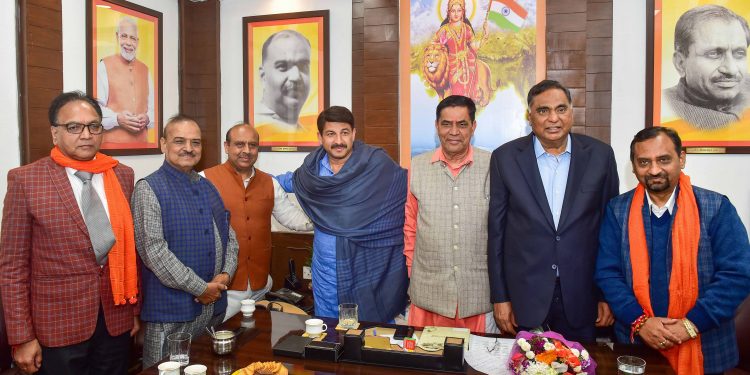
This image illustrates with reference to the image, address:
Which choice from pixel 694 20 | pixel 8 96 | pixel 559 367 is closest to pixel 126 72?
pixel 8 96

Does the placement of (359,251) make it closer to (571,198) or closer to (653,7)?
(571,198)

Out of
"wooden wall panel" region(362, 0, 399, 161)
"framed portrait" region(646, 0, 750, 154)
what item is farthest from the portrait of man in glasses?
"framed portrait" region(646, 0, 750, 154)

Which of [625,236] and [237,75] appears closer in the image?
[625,236]

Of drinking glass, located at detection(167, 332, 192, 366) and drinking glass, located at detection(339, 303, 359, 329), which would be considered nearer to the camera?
drinking glass, located at detection(167, 332, 192, 366)

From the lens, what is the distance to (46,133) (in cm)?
293

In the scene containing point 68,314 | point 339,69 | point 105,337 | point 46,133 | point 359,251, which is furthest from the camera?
point 339,69

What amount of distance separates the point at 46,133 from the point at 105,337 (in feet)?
4.65

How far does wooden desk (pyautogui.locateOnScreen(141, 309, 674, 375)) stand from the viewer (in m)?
1.62

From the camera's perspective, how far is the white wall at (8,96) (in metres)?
2.73

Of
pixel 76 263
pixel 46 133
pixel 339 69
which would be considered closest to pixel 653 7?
pixel 339 69

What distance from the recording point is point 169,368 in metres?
1.53

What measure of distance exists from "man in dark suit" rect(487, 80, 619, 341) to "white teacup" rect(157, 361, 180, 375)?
4.23ft

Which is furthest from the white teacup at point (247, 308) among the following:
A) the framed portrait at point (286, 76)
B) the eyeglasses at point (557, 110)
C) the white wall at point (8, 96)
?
the framed portrait at point (286, 76)

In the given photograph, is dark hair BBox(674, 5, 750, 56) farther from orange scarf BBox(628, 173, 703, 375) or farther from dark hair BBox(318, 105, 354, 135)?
dark hair BBox(318, 105, 354, 135)
